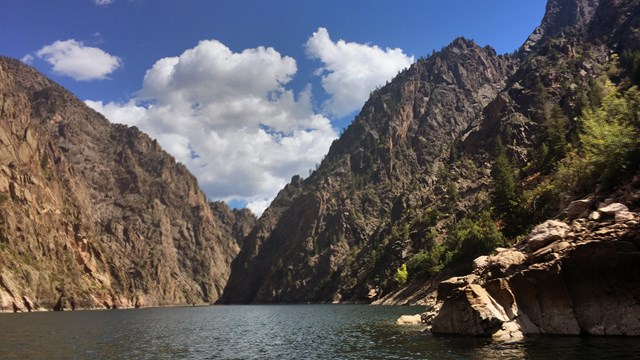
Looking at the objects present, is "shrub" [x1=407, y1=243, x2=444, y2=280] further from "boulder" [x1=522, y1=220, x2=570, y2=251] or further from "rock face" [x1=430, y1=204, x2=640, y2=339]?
"boulder" [x1=522, y1=220, x2=570, y2=251]

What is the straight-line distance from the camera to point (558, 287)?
4453cm

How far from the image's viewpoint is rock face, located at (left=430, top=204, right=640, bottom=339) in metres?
40.5

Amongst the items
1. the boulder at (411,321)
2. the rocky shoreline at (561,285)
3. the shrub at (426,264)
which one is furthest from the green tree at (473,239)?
the rocky shoreline at (561,285)

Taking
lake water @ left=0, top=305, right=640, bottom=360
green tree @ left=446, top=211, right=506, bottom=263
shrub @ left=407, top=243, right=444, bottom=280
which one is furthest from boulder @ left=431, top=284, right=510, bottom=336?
shrub @ left=407, top=243, right=444, bottom=280

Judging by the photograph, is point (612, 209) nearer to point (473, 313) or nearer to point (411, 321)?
point (473, 313)

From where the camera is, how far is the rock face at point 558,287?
133 feet

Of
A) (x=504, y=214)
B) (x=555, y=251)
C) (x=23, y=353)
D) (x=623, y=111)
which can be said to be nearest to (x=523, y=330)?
(x=555, y=251)

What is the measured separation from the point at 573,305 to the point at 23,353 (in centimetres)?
5407

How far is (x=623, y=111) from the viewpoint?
2827 inches

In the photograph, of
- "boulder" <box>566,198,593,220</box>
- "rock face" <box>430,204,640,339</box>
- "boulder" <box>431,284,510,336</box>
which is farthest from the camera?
"boulder" <box>566,198,593,220</box>

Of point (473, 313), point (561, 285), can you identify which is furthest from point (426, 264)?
point (561, 285)

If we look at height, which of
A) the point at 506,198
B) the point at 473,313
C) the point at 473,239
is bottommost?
the point at 473,313

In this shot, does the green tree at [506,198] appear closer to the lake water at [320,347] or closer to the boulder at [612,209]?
the lake water at [320,347]

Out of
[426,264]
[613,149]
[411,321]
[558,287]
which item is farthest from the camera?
[426,264]
